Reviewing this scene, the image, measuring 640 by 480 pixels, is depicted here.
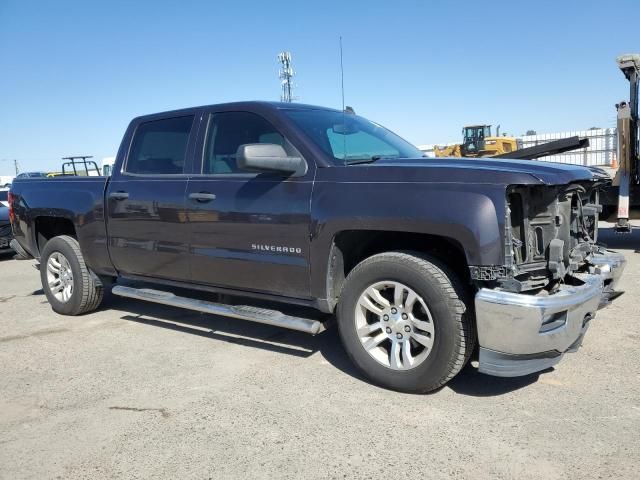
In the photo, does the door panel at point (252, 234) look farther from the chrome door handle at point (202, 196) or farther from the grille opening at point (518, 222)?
the grille opening at point (518, 222)

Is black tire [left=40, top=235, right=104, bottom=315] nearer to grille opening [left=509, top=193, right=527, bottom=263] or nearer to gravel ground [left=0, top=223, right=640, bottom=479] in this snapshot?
gravel ground [left=0, top=223, right=640, bottom=479]

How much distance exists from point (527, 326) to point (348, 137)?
6.74 feet

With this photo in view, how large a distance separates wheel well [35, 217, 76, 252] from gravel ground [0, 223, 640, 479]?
1.53m

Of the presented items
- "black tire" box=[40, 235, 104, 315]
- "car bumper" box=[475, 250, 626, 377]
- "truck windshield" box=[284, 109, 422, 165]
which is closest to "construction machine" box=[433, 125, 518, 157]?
"truck windshield" box=[284, 109, 422, 165]

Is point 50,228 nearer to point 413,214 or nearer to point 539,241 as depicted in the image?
point 413,214

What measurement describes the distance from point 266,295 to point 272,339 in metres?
0.72

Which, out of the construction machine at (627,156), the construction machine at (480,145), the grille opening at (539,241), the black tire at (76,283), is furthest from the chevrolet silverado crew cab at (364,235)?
the construction machine at (480,145)

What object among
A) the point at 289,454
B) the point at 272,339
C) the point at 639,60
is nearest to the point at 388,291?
the point at 289,454

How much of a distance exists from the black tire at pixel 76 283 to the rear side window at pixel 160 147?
118cm

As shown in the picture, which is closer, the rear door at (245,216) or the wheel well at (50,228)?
the rear door at (245,216)

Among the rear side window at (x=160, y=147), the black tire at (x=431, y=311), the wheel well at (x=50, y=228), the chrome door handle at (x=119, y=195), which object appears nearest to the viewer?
the black tire at (x=431, y=311)

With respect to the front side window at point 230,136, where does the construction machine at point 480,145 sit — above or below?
above

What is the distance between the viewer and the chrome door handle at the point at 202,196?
13.7 feet

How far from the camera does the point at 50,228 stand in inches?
238
